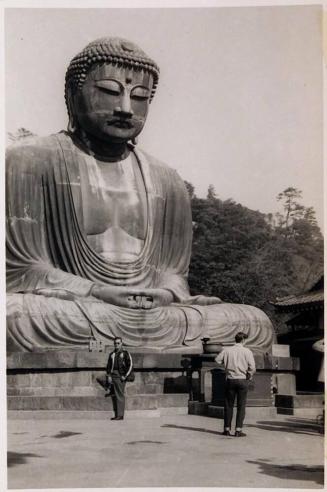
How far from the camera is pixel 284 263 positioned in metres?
29.6

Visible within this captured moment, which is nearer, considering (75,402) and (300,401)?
(75,402)

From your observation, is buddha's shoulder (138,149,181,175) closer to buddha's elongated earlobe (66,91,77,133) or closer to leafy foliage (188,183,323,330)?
buddha's elongated earlobe (66,91,77,133)

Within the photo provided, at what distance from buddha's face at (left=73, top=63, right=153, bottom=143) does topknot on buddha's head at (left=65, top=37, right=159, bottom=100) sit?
99mm

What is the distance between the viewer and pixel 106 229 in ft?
46.8

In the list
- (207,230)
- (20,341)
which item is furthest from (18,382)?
(207,230)

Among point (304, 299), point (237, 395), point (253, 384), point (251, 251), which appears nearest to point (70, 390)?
point (253, 384)

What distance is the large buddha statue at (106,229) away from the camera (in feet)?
42.0

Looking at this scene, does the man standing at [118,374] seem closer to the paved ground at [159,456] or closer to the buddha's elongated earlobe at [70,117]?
the paved ground at [159,456]

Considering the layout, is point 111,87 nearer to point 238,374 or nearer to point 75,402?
point 75,402

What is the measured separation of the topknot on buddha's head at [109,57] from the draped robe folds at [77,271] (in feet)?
4.12

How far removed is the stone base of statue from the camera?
10.0 metres

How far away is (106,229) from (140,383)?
3.47 m

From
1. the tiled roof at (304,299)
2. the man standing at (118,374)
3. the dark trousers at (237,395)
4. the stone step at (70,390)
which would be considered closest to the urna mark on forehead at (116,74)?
the stone step at (70,390)

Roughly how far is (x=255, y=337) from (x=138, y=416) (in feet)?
12.9
